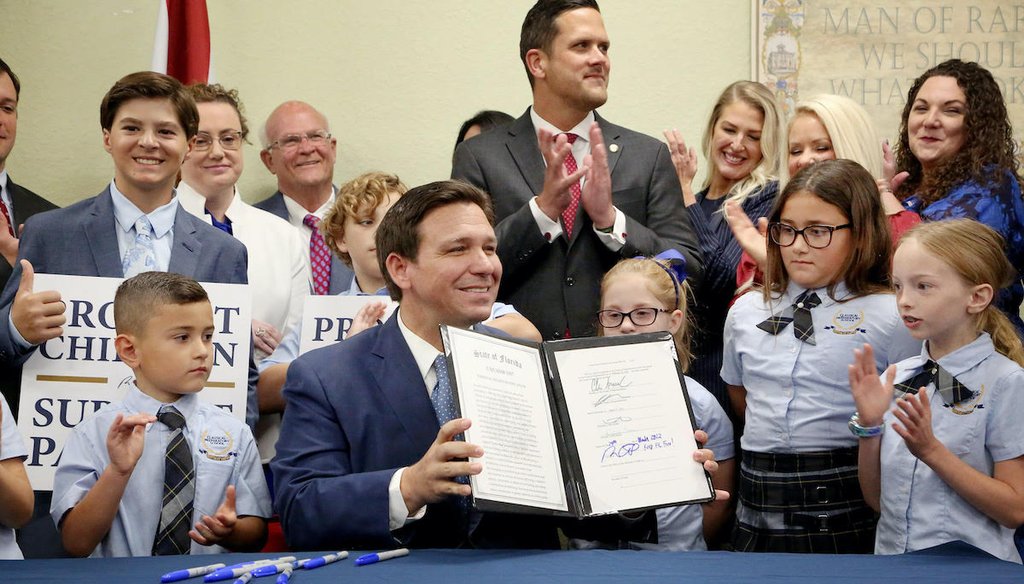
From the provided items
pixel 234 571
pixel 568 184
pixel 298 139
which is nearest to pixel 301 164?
pixel 298 139

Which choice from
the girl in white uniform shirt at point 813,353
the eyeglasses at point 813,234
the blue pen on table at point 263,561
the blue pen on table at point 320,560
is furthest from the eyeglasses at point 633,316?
the blue pen on table at point 263,561

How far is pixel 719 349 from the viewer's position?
4.01 metres

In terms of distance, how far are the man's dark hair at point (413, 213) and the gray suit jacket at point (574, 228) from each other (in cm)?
78

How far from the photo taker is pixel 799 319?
131 inches

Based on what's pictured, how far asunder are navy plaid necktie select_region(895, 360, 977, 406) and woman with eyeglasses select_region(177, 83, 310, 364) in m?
Result: 2.17

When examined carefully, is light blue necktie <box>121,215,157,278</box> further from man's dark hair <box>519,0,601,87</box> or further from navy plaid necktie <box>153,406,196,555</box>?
man's dark hair <box>519,0,601,87</box>

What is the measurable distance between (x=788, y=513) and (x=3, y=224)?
2.89m

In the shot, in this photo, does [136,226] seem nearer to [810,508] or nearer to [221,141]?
[221,141]

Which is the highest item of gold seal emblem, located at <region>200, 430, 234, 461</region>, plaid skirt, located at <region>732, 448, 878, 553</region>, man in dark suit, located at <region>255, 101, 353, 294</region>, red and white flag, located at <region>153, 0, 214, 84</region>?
red and white flag, located at <region>153, 0, 214, 84</region>

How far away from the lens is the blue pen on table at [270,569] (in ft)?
7.10

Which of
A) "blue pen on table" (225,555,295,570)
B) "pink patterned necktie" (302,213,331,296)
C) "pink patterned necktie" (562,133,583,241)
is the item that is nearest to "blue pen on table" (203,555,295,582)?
"blue pen on table" (225,555,295,570)

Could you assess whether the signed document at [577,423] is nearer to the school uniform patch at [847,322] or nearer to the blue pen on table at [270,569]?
the blue pen on table at [270,569]

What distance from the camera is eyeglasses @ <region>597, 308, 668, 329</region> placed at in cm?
345
